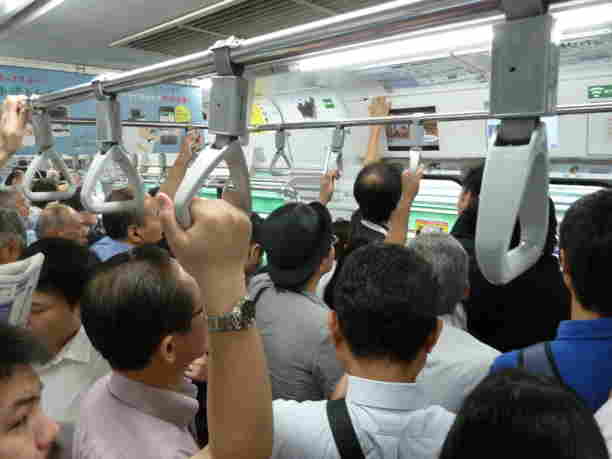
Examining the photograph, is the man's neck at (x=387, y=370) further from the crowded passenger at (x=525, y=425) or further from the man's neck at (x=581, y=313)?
the man's neck at (x=581, y=313)

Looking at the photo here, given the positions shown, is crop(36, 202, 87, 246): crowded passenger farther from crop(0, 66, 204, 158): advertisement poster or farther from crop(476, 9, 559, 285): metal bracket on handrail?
crop(476, 9, 559, 285): metal bracket on handrail

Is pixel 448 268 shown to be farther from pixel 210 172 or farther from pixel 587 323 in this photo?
pixel 210 172

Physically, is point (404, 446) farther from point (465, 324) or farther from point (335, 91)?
point (335, 91)

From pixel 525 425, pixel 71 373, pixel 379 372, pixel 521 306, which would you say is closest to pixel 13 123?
pixel 71 373

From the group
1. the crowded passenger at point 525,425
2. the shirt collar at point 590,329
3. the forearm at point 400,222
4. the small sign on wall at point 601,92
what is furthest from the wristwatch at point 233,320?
the small sign on wall at point 601,92

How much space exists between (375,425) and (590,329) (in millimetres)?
711

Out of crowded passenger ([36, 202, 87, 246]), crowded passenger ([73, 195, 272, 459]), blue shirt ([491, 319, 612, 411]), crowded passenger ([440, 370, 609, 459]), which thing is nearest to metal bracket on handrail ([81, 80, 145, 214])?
crowded passenger ([73, 195, 272, 459])

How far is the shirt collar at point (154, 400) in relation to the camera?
4.21 ft

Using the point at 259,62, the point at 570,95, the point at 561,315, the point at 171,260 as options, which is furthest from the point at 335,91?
the point at 259,62

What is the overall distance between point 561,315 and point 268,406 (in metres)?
1.78

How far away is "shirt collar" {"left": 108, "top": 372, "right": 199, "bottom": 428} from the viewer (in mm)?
1282

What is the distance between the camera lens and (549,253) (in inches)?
90.1

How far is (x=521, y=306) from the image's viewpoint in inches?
86.7

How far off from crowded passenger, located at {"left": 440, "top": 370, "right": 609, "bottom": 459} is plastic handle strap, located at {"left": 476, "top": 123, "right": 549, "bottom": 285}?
19 centimetres
